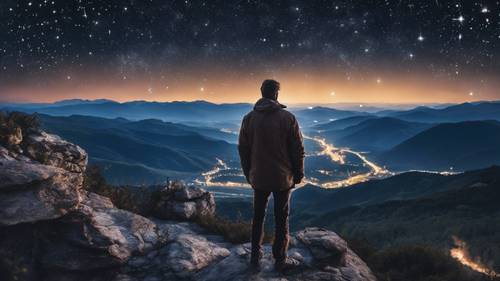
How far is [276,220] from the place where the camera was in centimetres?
589

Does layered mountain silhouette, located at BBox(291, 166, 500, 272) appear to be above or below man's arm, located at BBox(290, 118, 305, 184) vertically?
below

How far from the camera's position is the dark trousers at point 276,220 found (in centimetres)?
580

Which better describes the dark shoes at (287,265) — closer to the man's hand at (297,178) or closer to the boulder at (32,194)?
the man's hand at (297,178)

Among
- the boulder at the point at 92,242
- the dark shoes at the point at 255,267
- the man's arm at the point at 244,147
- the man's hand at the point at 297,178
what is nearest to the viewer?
the man's hand at the point at 297,178

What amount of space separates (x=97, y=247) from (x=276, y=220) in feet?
11.6

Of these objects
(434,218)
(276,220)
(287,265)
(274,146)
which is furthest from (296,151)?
(434,218)

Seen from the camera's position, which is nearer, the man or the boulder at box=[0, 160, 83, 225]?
the man

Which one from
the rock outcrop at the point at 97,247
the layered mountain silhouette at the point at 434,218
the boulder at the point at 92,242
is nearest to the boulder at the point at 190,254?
the rock outcrop at the point at 97,247

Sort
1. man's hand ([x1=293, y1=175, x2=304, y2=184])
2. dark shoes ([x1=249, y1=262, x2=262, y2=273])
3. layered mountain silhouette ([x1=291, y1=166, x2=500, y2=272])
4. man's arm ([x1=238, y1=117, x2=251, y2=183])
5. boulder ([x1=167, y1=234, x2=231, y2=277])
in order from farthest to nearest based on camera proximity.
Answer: layered mountain silhouette ([x1=291, y1=166, x2=500, y2=272]) → boulder ([x1=167, y1=234, x2=231, y2=277]) → dark shoes ([x1=249, y1=262, x2=262, y2=273]) → man's arm ([x1=238, y1=117, x2=251, y2=183]) → man's hand ([x1=293, y1=175, x2=304, y2=184])

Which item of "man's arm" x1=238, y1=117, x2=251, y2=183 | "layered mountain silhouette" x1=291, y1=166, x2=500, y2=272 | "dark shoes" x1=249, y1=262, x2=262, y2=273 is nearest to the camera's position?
"man's arm" x1=238, y1=117, x2=251, y2=183

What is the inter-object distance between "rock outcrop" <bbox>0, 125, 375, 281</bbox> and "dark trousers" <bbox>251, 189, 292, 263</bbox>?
34cm

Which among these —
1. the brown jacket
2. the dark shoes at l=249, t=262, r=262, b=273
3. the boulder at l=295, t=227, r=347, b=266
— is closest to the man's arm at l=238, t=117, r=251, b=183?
the brown jacket

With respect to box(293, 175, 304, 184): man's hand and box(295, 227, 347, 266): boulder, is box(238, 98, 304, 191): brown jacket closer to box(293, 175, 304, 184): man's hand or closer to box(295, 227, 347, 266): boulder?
box(293, 175, 304, 184): man's hand

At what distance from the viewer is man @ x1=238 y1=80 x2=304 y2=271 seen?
5605mm
